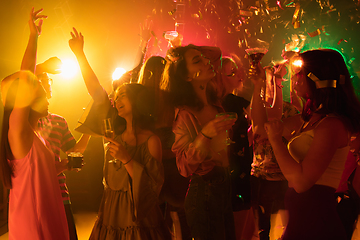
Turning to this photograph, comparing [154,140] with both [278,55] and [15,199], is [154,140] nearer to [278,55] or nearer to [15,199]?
[15,199]

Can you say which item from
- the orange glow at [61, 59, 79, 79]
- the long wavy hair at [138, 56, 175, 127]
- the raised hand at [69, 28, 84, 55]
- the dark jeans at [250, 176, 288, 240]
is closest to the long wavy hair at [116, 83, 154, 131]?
the long wavy hair at [138, 56, 175, 127]

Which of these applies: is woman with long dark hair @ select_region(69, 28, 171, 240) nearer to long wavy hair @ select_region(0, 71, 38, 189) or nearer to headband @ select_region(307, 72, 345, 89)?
long wavy hair @ select_region(0, 71, 38, 189)

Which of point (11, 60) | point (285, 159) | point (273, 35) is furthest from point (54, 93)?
point (285, 159)

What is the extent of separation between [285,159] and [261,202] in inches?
54.5

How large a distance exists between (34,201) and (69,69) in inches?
110

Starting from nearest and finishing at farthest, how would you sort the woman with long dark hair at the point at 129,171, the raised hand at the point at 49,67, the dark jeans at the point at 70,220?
the woman with long dark hair at the point at 129,171 < the dark jeans at the point at 70,220 < the raised hand at the point at 49,67

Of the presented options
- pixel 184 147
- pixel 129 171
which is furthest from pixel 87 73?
pixel 184 147

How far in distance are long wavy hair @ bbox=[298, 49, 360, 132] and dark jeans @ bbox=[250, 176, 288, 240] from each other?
127 cm

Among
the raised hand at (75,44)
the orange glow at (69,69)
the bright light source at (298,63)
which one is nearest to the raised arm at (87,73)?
the raised hand at (75,44)

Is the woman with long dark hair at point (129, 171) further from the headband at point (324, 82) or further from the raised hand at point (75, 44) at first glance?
the headband at point (324, 82)

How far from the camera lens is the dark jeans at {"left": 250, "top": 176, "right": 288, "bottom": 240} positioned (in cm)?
241

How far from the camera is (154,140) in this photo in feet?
5.43

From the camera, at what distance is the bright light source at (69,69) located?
12.3ft

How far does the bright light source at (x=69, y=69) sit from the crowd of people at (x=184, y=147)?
2102mm
